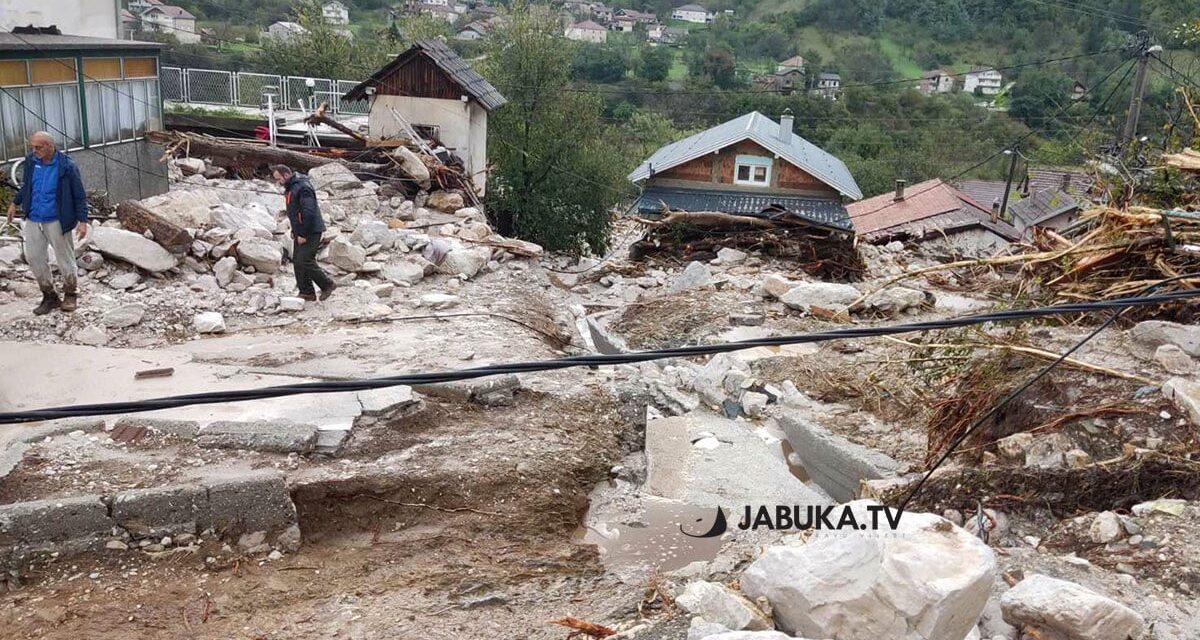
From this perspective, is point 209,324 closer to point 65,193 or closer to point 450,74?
point 65,193

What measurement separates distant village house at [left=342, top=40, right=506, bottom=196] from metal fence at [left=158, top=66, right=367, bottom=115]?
5.32 meters

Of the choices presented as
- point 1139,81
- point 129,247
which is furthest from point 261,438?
point 1139,81

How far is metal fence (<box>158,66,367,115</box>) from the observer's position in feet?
75.9

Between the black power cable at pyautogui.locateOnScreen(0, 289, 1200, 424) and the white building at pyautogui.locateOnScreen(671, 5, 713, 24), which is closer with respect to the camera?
the black power cable at pyautogui.locateOnScreen(0, 289, 1200, 424)

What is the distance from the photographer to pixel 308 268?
8750mm

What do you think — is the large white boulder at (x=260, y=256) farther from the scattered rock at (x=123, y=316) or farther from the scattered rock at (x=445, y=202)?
the scattered rock at (x=445, y=202)

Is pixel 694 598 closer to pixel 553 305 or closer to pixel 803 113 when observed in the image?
pixel 553 305

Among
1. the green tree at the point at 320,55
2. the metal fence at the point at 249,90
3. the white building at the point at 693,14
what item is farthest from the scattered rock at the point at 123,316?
the white building at the point at 693,14

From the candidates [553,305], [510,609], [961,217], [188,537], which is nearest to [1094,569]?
[510,609]

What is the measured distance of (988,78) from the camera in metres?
53.4

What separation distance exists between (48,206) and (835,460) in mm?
6355

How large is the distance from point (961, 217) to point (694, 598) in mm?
24756

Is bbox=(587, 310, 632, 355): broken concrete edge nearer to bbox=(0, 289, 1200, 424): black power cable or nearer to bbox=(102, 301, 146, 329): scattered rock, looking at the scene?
bbox=(102, 301, 146, 329): scattered rock

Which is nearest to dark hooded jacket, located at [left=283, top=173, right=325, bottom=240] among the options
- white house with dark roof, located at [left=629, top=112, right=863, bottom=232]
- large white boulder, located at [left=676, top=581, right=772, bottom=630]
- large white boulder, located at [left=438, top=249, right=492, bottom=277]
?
large white boulder, located at [left=438, top=249, right=492, bottom=277]
